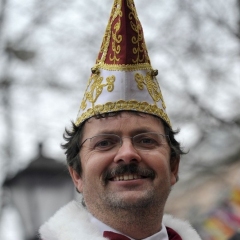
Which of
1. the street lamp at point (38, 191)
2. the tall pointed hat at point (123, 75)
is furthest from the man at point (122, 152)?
the street lamp at point (38, 191)

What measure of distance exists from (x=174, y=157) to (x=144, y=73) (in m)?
0.43

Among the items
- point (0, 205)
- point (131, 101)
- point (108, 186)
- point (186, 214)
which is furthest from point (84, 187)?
point (186, 214)

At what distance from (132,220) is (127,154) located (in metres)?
0.29

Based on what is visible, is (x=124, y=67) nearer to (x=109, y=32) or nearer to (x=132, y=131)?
(x=109, y=32)

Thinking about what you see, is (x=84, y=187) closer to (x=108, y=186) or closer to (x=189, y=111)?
(x=108, y=186)

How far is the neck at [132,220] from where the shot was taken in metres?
3.28

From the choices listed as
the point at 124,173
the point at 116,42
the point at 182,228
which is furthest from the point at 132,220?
the point at 116,42

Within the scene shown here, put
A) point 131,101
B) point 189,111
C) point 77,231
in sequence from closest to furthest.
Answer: point 77,231 → point 131,101 → point 189,111

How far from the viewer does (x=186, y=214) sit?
870cm

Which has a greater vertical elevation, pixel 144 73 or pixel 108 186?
pixel 144 73

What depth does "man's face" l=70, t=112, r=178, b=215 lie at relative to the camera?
327cm

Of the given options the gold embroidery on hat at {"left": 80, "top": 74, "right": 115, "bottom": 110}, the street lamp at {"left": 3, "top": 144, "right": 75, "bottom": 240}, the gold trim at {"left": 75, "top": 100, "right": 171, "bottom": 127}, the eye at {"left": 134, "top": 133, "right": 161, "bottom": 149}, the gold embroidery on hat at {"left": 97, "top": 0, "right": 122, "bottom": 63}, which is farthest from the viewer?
the street lamp at {"left": 3, "top": 144, "right": 75, "bottom": 240}

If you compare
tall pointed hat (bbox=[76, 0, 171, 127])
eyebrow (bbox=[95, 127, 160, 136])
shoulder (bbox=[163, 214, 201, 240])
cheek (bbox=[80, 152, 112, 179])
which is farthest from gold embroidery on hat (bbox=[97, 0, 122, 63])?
shoulder (bbox=[163, 214, 201, 240])

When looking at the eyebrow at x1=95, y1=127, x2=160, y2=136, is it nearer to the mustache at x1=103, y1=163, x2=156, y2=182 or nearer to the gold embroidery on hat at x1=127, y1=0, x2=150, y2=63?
the mustache at x1=103, y1=163, x2=156, y2=182
